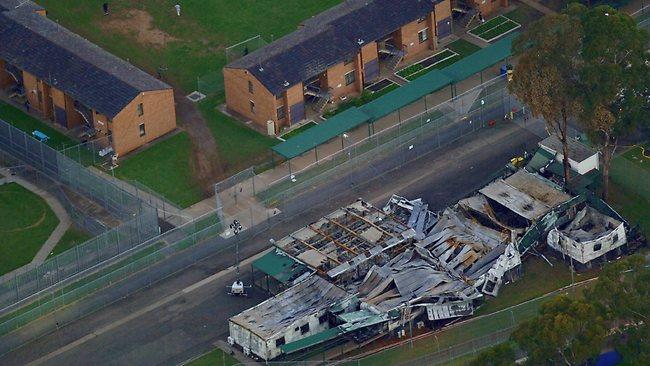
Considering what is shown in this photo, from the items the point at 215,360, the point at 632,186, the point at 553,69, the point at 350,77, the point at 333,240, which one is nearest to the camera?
the point at 215,360

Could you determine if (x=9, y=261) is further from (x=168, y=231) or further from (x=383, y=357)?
(x=383, y=357)

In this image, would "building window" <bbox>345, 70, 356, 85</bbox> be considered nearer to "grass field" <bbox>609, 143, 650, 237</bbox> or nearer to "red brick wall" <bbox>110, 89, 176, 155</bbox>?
"red brick wall" <bbox>110, 89, 176, 155</bbox>

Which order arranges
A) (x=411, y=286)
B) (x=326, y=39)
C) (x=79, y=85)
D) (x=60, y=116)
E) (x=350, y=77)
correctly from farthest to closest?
(x=350, y=77) → (x=326, y=39) → (x=60, y=116) → (x=79, y=85) → (x=411, y=286)

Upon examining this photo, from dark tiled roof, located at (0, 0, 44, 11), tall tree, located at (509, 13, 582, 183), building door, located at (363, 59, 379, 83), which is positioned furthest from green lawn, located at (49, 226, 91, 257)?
tall tree, located at (509, 13, 582, 183)

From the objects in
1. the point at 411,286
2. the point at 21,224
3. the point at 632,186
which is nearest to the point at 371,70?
the point at 632,186

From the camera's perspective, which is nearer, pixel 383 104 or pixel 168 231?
pixel 168 231

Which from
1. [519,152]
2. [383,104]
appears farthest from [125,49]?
[519,152]

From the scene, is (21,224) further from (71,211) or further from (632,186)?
(632,186)
